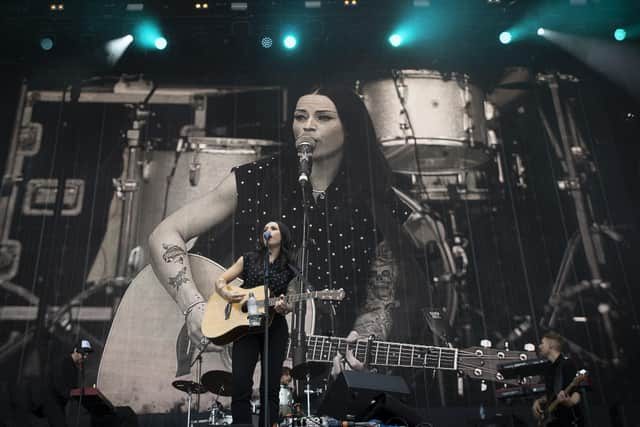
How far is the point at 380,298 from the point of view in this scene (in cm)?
689

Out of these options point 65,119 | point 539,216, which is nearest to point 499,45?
point 539,216

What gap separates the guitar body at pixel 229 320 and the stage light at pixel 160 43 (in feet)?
17.6

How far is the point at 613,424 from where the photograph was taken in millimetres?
Answer: 6035

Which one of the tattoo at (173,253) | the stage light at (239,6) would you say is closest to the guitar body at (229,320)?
the tattoo at (173,253)

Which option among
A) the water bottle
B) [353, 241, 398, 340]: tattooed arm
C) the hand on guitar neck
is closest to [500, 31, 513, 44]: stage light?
[353, 241, 398, 340]: tattooed arm

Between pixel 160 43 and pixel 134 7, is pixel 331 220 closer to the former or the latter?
pixel 160 43

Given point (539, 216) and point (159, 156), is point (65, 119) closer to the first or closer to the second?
point (159, 156)

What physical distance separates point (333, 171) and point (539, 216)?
2570mm

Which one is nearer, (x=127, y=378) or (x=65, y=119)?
(x=127, y=378)

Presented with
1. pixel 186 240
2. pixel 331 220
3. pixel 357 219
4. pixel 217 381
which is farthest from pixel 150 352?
pixel 357 219

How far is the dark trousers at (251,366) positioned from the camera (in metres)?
3.34

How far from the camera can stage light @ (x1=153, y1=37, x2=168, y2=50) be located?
26.3 feet

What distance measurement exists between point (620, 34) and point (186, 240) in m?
6.32

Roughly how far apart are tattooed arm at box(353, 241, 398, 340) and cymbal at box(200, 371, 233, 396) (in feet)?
6.34
